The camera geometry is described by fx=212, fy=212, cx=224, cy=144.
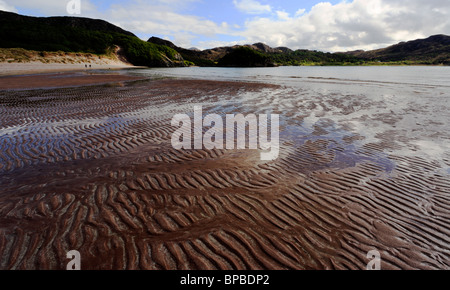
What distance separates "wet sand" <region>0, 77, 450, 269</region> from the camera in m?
3.52

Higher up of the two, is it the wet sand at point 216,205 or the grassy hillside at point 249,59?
the grassy hillside at point 249,59

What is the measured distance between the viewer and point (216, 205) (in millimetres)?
4816

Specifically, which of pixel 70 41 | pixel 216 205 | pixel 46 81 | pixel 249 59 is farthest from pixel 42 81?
pixel 249 59

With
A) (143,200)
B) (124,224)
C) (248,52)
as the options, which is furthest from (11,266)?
(248,52)

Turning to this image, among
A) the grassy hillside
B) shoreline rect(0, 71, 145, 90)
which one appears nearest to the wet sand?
shoreline rect(0, 71, 145, 90)

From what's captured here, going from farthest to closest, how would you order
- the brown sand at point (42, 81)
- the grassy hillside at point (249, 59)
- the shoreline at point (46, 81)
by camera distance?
the grassy hillside at point (249, 59)
the brown sand at point (42, 81)
the shoreline at point (46, 81)

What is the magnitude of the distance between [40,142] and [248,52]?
14789cm

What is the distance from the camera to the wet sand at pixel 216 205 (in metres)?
3.52

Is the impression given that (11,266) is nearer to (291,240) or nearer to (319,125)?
(291,240)

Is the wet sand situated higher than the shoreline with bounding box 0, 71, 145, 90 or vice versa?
the shoreline with bounding box 0, 71, 145, 90

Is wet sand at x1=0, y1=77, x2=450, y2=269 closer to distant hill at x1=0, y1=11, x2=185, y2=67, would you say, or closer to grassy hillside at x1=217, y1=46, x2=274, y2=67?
distant hill at x1=0, y1=11, x2=185, y2=67

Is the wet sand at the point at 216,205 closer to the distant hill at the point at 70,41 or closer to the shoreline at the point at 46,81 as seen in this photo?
the shoreline at the point at 46,81

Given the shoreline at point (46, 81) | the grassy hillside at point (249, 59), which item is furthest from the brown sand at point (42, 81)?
the grassy hillside at point (249, 59)

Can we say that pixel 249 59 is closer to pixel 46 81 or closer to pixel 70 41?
pixel 70 41
